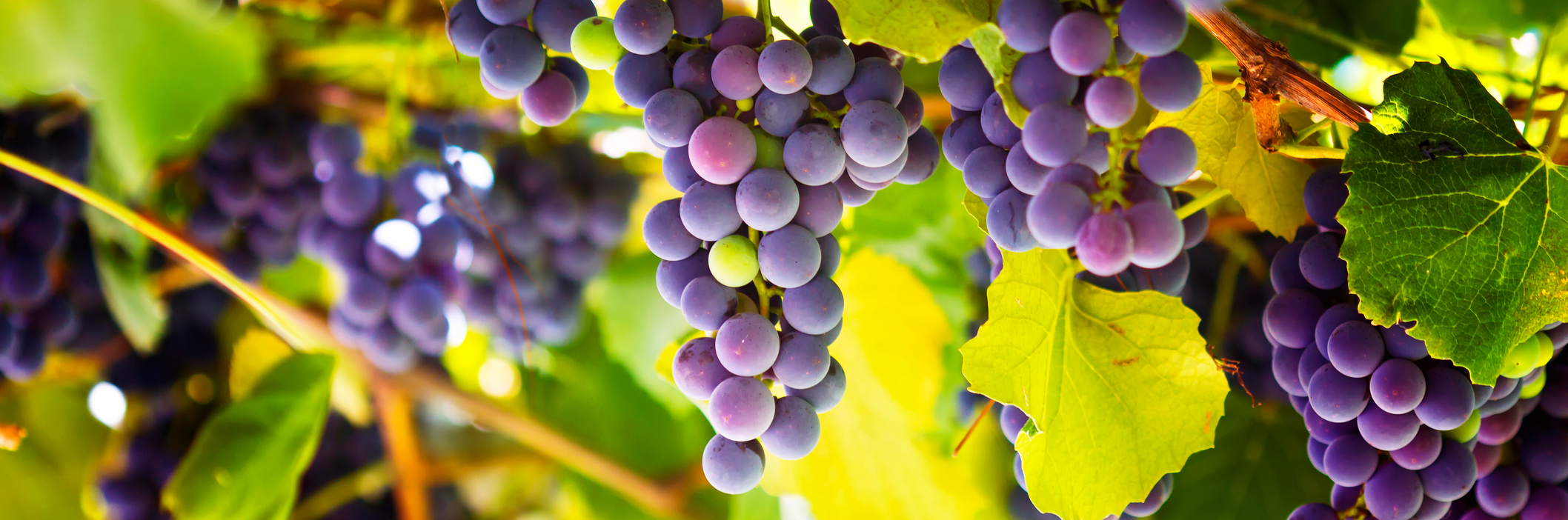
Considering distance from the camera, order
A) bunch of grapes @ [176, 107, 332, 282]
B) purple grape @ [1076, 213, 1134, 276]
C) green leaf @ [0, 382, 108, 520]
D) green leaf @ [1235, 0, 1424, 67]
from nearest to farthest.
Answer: purple grape @ [1076, 213, 1134, 276] → green leaf @ [1235, 0, 1424, 67] → bunch of grapes @ [176, 107, 332, 282] → green leaf @ [0, 382, 108, 520]

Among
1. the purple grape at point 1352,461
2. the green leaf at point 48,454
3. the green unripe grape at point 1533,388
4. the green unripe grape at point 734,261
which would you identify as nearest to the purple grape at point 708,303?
the green unripe grape at point 734,261

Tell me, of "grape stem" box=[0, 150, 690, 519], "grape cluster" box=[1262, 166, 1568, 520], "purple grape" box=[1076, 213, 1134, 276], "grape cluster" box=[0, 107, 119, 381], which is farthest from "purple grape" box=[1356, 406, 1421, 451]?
"grape cluster" box=[0, 107, 119, 381]

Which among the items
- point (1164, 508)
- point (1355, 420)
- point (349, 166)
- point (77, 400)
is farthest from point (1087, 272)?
point (77, 400)

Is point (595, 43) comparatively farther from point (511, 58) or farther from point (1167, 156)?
point (1167, 156)

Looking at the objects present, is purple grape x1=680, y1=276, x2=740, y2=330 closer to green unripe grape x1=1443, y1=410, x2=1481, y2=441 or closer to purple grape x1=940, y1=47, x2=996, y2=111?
purple grape x1=940, y1=47, x2=996, y2=111

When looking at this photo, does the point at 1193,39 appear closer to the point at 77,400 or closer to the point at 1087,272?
the point at 1087,272

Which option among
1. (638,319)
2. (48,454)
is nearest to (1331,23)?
(638,319)

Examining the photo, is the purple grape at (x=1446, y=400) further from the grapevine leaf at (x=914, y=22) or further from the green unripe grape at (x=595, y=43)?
the green unripe grape at (x=595, y=43)
